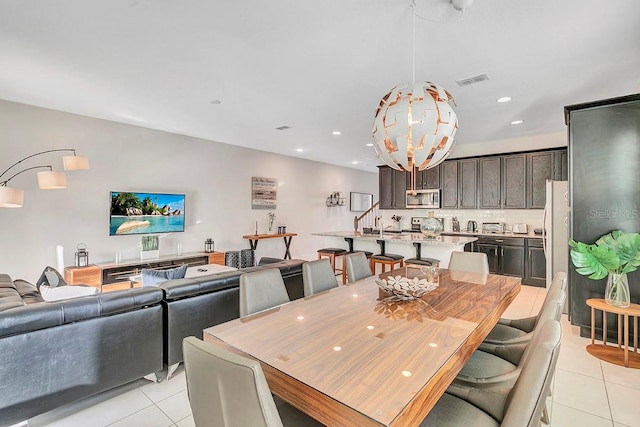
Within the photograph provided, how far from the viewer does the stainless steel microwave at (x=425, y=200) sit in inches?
275

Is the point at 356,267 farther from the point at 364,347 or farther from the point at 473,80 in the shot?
the point at 473,80

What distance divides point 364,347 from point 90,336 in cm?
187

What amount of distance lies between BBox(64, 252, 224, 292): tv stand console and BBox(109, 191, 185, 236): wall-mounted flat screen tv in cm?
54

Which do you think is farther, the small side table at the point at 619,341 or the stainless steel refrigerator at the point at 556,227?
the stainless steel refrigerator at the point at 556,227

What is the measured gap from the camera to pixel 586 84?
354 centimetres

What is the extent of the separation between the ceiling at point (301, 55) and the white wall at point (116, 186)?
44cm

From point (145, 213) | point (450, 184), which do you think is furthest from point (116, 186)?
point (450, 184)

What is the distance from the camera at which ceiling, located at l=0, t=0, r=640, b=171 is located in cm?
230

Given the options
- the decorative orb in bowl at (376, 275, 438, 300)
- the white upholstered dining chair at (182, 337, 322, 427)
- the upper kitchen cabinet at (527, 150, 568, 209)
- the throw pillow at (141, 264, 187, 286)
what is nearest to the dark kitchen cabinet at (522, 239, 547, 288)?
the upper kitchen cabinet at (527, 150, 568, 209)

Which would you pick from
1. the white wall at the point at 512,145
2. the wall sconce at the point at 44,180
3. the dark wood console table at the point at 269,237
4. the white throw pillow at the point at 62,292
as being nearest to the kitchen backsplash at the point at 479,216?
the white wall at the point at 512,145

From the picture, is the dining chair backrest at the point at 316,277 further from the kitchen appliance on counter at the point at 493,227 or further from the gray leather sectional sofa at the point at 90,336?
the kitchen appliance on counter at the point at 493,227

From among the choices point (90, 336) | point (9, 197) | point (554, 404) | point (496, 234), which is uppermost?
point (9, 197)

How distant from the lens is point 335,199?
369 inches

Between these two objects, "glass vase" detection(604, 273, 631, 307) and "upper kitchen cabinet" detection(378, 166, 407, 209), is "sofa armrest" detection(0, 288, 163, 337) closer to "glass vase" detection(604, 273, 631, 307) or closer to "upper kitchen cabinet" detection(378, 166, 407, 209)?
"glass vase" detection(604, 273, 631, 307)
